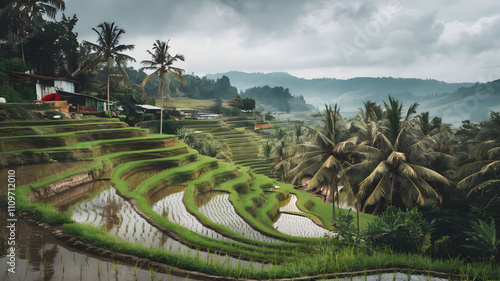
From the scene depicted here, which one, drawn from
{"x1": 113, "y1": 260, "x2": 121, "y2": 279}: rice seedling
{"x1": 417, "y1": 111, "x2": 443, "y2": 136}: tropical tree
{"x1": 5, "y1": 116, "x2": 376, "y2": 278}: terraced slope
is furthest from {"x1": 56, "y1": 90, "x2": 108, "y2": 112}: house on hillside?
{"x1": 417, "y1": 111, "x2": 443, "y2": 136}: tropical tree

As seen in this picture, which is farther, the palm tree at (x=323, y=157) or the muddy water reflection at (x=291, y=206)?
the muddy water reflection at (x=291, y=206)

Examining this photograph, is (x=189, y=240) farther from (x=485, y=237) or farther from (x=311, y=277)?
(x=485, y=237)

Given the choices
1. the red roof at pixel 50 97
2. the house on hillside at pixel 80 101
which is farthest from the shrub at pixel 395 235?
the house on hillside at pixel 80 101

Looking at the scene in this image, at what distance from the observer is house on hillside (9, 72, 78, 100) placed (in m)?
22.0

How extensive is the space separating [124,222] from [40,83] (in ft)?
71.0

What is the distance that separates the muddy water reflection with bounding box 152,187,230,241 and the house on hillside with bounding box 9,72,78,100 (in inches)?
698

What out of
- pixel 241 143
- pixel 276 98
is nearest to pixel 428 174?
pixel 241 143

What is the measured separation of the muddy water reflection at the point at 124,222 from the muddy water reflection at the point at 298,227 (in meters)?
6.45

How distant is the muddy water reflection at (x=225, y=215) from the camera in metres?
10.0

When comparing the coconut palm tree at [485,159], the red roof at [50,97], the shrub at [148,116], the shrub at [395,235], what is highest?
the red roof at [50,97]

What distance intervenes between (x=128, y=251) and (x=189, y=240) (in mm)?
1629

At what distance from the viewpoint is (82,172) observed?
11281 mm

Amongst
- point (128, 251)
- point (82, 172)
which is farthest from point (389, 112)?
point (82, 172)

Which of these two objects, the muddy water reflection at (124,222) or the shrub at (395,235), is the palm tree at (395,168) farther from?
the muddy water reflection at (124,222)
